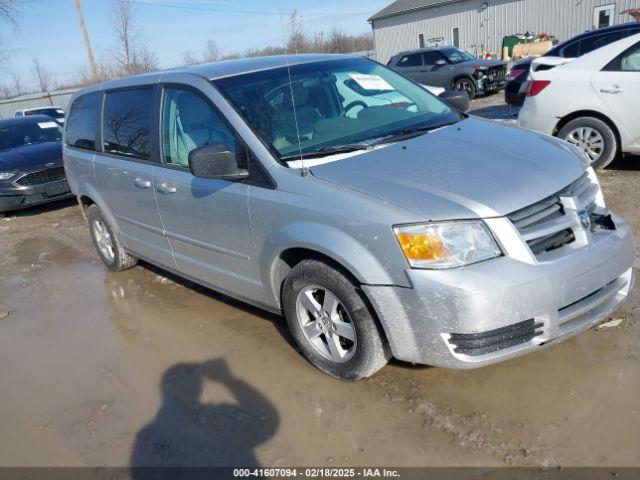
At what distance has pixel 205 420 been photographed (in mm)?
2953

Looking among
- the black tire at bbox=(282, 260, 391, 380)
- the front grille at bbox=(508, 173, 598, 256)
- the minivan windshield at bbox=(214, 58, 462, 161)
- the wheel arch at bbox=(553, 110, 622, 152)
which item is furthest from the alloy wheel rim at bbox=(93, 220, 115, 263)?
the wheel arch at bbox=(553, 110, 622, 152)

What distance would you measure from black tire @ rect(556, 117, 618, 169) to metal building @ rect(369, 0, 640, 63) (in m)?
21.5

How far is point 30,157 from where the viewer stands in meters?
8.77

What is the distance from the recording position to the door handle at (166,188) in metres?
3.73

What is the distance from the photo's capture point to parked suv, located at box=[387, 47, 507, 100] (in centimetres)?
1520

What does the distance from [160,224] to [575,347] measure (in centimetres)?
298

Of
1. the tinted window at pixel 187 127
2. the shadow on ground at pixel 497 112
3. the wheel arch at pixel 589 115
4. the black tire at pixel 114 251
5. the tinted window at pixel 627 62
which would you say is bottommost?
the shadow on ground at pixel 497 112

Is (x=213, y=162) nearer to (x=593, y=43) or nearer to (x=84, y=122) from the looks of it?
(x=84, y=122)

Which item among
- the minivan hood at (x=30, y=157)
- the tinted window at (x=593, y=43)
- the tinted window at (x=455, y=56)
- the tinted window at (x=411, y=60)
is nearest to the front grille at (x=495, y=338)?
the tinted window at (x=593, y=43)

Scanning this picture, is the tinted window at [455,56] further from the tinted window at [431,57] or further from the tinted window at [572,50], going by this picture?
the tinted window at [572,50]

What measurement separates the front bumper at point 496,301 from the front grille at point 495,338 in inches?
0.6

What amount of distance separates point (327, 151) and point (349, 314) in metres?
0.96

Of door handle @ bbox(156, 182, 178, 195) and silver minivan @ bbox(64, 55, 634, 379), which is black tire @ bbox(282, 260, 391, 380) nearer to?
silver minivan @ bbox(64, 55, 634, 379)

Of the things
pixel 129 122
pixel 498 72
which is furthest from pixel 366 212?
pixel 498 72
